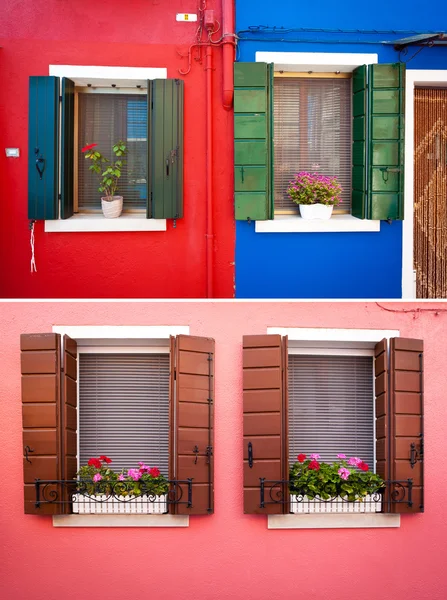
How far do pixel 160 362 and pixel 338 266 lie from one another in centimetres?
203

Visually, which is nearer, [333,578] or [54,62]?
[333,578]

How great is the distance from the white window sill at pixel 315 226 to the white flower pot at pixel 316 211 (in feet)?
0.13

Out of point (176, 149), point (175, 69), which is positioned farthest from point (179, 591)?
point (175, 69)

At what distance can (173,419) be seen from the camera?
7.81 m

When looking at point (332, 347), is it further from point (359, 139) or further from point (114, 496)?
point (114, 496)

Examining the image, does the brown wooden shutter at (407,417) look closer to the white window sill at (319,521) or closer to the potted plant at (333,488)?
the potted plant at (333,488)

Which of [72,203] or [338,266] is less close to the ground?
[72,203]

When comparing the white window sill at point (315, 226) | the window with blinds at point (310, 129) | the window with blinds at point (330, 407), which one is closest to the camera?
the window with blinds at point (330, 407)

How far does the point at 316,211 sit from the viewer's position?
28.7ft

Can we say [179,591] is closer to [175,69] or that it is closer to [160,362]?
[160,362]

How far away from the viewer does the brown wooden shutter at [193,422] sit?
7730 mm

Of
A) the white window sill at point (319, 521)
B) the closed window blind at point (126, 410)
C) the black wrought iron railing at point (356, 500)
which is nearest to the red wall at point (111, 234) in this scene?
the closed window blind at point (126, 410)

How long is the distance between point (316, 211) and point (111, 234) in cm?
198

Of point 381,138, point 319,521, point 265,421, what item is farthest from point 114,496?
point 381,138
